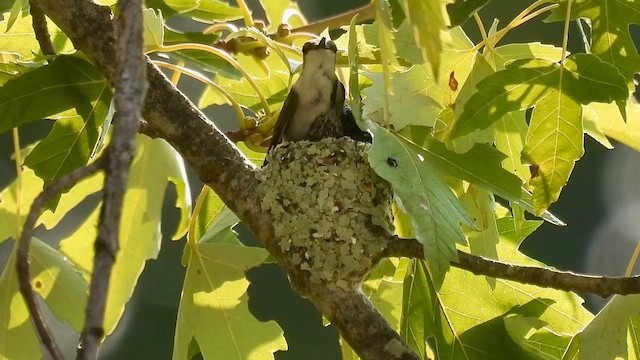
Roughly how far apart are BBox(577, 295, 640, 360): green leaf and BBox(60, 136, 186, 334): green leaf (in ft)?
2.13

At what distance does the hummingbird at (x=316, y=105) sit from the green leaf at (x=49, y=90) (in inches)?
10.4

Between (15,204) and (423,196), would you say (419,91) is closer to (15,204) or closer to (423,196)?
(423,196)

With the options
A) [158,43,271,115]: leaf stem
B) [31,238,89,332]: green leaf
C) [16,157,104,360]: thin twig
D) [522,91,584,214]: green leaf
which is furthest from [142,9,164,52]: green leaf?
[16,157,104,360]: thin twig

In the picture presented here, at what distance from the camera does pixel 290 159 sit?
1.36m

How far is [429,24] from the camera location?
820mm

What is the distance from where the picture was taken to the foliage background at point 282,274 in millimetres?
3434

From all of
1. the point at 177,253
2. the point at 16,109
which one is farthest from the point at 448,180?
the point at 177,253

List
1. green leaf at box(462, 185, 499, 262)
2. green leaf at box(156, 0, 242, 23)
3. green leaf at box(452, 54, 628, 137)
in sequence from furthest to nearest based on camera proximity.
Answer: green leaf at box(156, 0, 242, 23), green leaf at box(462, 185, 499, 262), green leaf at box(452, 54, 628, 137)

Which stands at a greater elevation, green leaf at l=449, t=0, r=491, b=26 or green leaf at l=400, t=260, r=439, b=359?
green leaf at l=449, t=0, r=491, b=26

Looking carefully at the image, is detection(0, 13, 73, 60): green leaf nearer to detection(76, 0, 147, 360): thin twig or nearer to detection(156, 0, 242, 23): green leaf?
detection(156, 0, 242, 23): green leaf

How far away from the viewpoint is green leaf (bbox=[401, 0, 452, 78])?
32.0 inches

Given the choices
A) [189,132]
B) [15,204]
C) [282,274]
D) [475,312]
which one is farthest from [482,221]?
[282,274]

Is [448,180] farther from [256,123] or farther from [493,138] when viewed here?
[256,123]

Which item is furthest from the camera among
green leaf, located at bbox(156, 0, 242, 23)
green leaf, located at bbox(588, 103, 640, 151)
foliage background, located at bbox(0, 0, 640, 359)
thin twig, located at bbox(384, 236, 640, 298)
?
foliage background, located at bbox(0, 0, 640, 359)
